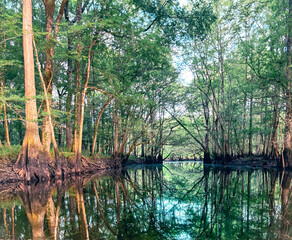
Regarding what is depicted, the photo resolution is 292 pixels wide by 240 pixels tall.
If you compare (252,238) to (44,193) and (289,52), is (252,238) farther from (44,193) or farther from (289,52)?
(289,52)

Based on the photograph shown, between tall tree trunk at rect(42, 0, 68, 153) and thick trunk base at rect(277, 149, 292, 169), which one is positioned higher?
tall tree trunk at rect(42, 0, 68, 153)

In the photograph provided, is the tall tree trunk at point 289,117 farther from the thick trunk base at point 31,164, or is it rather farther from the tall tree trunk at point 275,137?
the thick trunk base at point 31,164

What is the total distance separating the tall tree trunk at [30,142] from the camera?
330 inches

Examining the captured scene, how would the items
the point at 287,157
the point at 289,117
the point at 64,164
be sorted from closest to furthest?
the point at 64,164, the point at 289,117, the point at 287,157

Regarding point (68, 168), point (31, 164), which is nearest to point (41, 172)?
point (31, 164)

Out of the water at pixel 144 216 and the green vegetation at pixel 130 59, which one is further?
the green vegetation at pixel 130 59

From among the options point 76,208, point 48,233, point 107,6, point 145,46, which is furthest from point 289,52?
point 48,233

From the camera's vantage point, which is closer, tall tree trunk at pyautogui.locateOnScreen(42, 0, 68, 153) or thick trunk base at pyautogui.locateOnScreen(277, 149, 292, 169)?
tall tree trunk at pyautogui.locateOnScreen(42, 0, 68, 153)

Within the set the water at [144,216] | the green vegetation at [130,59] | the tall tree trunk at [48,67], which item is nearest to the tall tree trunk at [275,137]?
the green vegetation at [130,59]

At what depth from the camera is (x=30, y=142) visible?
8586 millimetres

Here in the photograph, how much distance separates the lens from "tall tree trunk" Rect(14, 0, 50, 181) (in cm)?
838

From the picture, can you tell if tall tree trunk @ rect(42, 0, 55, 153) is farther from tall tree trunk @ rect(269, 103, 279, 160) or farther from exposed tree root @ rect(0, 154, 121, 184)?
tall tree trunk @ rect(269, 103, 279, 160)

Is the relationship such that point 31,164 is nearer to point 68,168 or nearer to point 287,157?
point 68,168

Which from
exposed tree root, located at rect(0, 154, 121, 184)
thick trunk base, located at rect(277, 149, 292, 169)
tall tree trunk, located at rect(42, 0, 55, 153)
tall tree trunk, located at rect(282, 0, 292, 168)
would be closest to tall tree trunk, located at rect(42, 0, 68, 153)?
tall tree trunk, located at rect(42, 0, 55, 153)
